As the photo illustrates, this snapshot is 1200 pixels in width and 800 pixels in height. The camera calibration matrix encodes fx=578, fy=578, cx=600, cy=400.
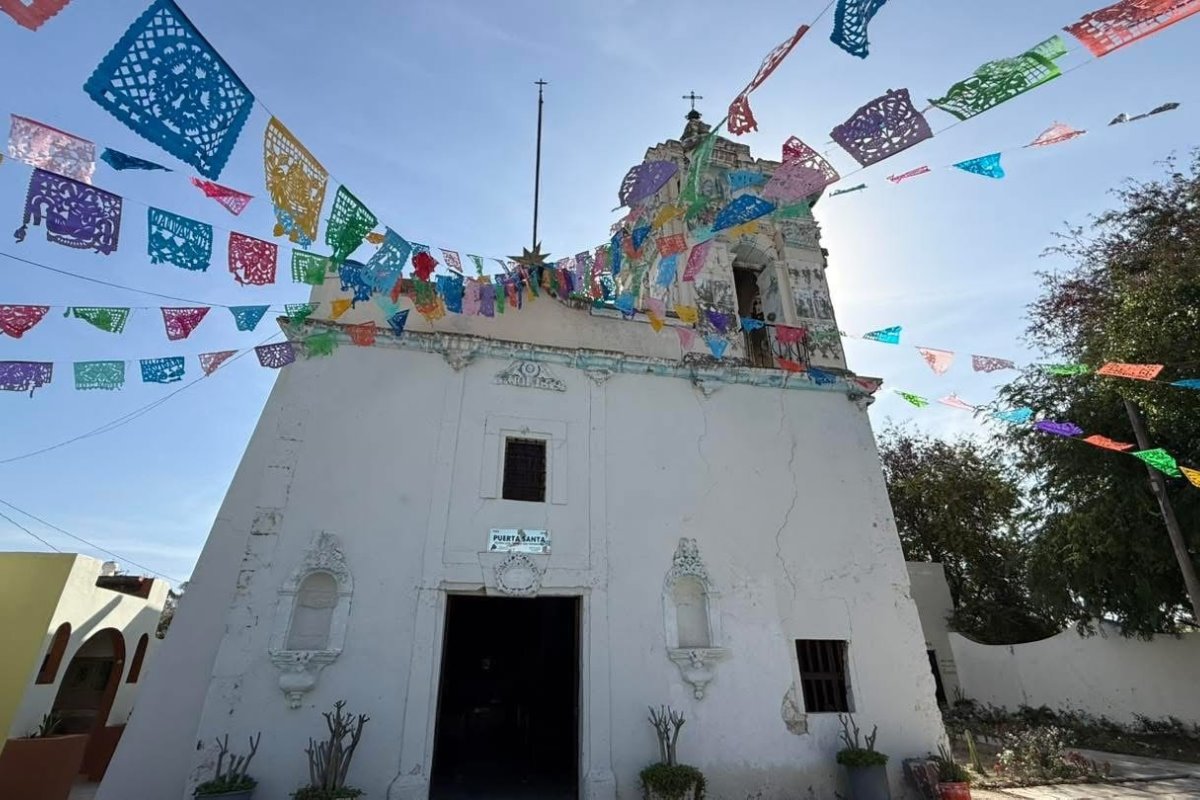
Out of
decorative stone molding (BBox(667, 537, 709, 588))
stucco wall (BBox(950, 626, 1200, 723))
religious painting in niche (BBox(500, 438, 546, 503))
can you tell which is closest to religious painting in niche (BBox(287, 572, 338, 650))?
religious painting in niche (BBox(500, 438, 546, 503))

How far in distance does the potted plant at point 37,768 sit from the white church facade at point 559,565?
274cm

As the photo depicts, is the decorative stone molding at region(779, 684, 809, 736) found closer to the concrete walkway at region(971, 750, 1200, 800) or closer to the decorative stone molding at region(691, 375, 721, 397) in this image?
the concrete walkway at region(971, 750, 1200, 800)

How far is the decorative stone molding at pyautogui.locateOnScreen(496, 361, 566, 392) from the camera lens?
9.83 meters

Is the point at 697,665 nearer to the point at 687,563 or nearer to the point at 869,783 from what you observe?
the point at 687,563

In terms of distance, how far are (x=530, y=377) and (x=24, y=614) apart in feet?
29.8

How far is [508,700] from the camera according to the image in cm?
1391

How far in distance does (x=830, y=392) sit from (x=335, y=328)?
29.6 ft

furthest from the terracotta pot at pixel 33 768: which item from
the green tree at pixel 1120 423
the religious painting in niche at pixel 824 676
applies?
the green tree at pixel 1120 423

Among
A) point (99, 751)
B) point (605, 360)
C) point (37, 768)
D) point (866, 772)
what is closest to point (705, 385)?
point (605, 360)

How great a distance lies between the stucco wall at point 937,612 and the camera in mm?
17938

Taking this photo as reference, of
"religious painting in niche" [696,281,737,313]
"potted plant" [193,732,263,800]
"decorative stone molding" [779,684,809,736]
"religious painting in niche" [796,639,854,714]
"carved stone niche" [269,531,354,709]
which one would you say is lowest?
"potted plant" [193,732,263,800]

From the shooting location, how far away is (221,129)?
4730 mm

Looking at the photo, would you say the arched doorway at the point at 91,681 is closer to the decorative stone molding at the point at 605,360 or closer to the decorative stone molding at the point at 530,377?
the decorative stone molding at the point at 605,360

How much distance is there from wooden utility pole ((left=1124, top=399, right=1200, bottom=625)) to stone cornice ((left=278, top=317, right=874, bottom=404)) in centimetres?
506
